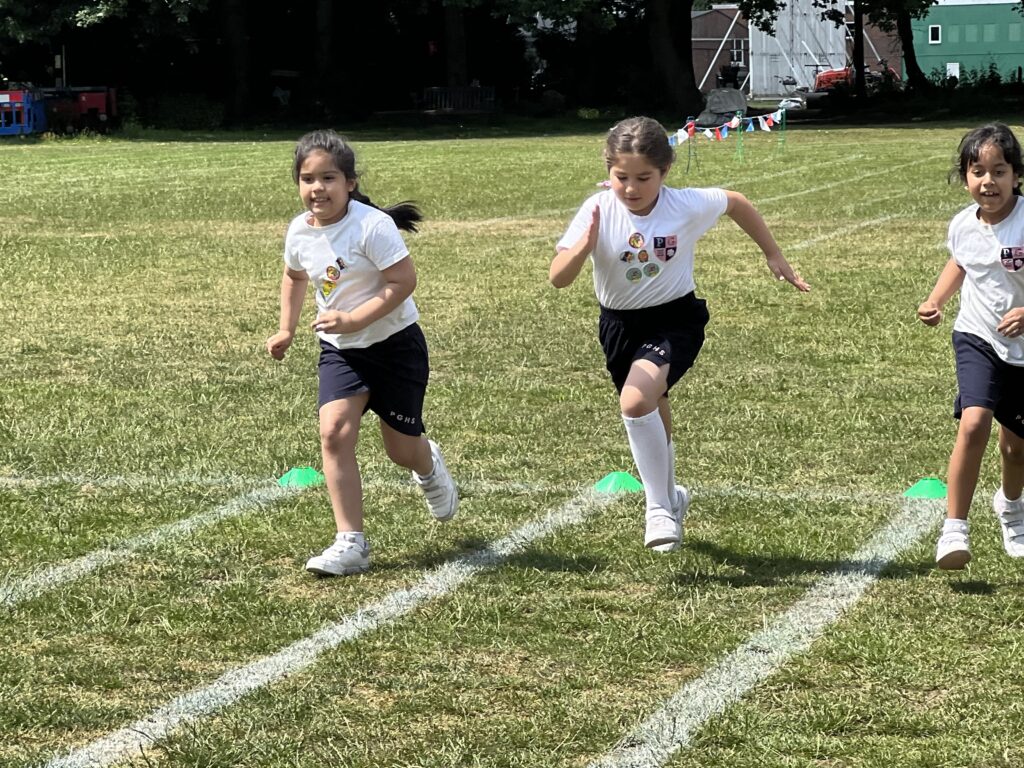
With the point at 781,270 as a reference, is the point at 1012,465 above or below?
below

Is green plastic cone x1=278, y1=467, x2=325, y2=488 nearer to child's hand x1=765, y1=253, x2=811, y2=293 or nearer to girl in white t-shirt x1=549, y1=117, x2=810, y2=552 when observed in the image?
girl in white t-shirt x1=549, y1=117, x2=810, y2=552

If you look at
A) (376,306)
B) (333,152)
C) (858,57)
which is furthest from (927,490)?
(858,57)

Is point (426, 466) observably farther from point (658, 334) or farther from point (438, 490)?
point (658, 334)

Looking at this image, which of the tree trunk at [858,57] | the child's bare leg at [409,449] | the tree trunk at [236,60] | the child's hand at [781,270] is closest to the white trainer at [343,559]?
the child's bare leg at [409,449]

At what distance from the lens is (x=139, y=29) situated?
134ft

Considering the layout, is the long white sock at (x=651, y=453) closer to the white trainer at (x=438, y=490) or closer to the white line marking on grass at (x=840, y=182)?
the white trainer at (x=438, y=490)

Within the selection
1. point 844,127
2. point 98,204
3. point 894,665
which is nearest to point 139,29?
point 844,127

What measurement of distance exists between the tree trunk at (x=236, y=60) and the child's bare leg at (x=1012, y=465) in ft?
126

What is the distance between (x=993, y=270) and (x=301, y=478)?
2.98 meters

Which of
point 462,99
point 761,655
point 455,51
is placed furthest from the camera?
point 455,51

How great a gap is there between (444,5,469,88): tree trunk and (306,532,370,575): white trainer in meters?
41.4

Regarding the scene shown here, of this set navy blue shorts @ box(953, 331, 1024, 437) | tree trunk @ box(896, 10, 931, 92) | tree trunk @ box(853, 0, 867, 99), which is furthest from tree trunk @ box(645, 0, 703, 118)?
navy blue shorts @ box(953, 331, 1024, 437)

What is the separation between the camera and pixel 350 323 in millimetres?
5570

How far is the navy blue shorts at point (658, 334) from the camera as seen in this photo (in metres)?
5.84
